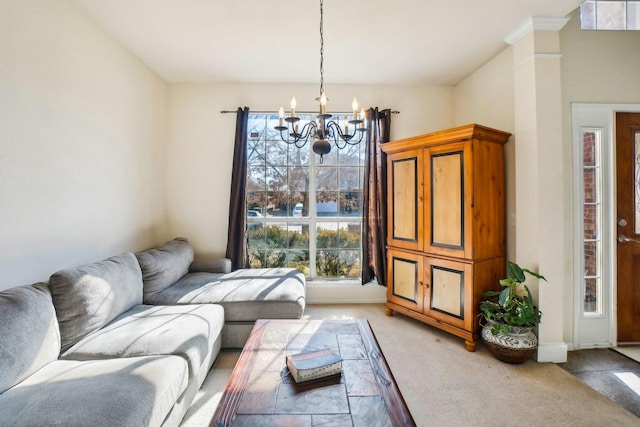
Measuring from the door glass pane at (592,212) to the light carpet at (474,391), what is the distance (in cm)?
93

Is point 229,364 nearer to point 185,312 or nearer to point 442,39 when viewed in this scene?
point 185,312

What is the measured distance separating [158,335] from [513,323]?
8.72 ft

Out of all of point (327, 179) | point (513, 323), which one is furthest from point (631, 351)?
point (327, 179)

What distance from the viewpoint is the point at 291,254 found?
12.0 feet

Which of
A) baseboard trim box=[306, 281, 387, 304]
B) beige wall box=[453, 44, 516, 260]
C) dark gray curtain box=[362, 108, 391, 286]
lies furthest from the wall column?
baseboard trim box=[306, 281, 387, 304]

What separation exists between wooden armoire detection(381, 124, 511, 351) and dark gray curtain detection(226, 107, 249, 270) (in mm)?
1828

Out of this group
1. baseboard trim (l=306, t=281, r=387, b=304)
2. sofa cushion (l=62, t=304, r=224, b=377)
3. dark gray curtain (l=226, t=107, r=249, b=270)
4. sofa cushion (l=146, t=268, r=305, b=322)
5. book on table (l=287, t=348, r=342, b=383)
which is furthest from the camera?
baseboard trim (l=306, t=281, r=387, b=304)

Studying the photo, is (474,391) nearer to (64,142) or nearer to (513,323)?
(513,323)

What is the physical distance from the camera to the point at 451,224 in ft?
8.49

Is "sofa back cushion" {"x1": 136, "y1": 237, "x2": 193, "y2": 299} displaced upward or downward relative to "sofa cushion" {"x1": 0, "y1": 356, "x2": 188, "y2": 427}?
upward

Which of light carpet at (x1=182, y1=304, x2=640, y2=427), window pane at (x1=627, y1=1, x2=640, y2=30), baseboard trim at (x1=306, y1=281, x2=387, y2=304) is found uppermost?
window pane at (x1=627, y1=1, x2=640, y2=30)

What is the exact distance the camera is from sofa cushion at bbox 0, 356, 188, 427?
3.55 ft

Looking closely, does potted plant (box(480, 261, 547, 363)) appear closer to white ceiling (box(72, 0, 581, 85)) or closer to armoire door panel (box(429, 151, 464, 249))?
armoire door panel (box(429, 151, 464, 249))

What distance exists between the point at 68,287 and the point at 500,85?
13.2ft
